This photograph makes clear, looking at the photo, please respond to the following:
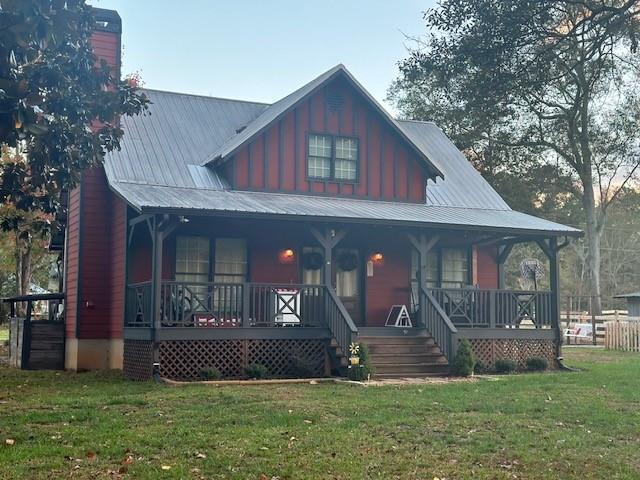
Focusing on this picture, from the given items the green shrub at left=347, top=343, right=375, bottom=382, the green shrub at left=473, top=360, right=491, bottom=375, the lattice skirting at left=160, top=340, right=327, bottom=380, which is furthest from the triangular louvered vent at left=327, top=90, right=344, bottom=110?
the green shrub at left=473, top=360, right=491, bottom=375

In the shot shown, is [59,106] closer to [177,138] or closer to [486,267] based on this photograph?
[177,138]

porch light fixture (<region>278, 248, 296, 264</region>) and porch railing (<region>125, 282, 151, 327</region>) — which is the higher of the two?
porch light fixture (<region>278, 248, 296, 264</region>)

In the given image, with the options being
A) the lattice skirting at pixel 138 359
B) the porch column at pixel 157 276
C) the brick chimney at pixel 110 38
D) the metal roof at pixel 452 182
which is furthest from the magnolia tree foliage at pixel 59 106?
the metal roof at pixel 452 182

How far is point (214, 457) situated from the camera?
25.8 feet

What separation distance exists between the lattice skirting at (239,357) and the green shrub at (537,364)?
15.6 ft

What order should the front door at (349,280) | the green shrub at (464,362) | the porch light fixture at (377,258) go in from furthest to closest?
the porch light fixture at (377,258) → the front door at (349,280) → the green shrub at (464,362)

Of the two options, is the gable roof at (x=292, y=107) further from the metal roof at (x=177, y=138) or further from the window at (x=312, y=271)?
the window at (x=312, y=271)

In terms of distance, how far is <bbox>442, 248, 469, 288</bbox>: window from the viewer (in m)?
21.3

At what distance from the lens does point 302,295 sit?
17.1 m

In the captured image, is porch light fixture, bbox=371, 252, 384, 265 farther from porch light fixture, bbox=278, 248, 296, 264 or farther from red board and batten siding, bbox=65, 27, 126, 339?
red board and batten siding, bbox=65, 27, 126, 339

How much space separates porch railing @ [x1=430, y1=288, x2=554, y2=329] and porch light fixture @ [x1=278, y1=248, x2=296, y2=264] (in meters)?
3.42

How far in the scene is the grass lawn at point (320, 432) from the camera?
7.65 m

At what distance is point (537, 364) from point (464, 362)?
2.61m

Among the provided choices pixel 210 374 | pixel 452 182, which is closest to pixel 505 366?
pixel 210 374
